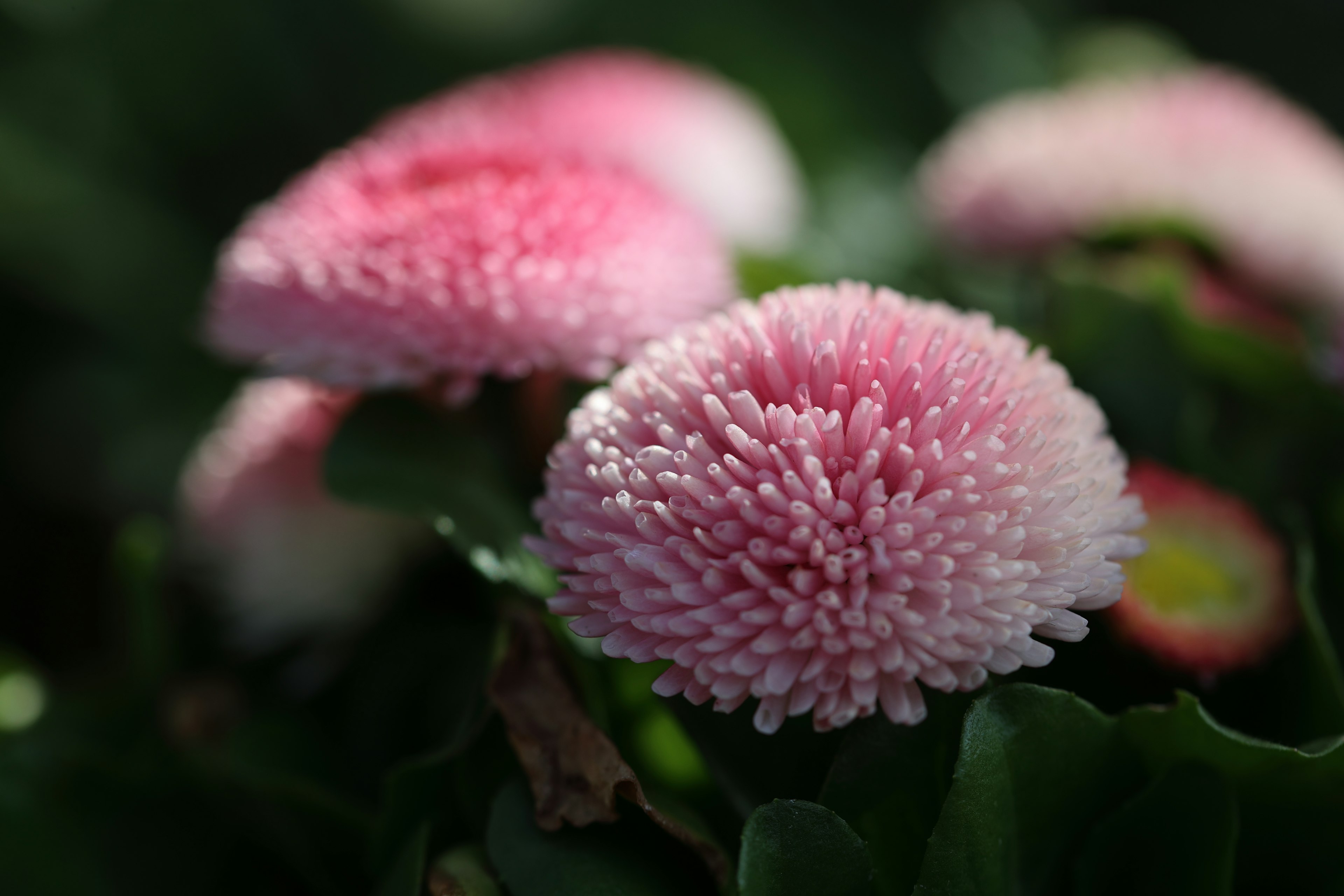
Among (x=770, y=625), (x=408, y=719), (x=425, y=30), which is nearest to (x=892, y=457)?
(x=770, y=625)

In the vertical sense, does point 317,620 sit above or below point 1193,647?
below

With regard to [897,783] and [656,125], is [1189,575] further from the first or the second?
[656,125]

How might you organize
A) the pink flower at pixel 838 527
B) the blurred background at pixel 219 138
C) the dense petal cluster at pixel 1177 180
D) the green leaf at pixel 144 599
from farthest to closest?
the blurred background at pixel 219 138 < the dense petal cluster at pixel 1177 180 < the green leaf at pixel 144 599 < the pink flower at pixel 838 527

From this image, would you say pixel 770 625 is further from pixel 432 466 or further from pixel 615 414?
pixel 432 466

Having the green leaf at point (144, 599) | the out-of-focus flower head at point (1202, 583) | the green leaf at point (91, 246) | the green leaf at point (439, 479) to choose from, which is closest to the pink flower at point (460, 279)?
the green leaf at point (439, 479)

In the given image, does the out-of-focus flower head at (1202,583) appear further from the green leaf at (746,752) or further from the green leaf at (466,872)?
the green leaf at (466,872)

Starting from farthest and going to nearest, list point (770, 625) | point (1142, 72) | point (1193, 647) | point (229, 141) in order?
point (229, 141), point (1142, 72), point (1193, 647), point (770, 625)

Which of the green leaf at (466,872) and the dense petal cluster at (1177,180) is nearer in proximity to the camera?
the green leaf at (466,872)
